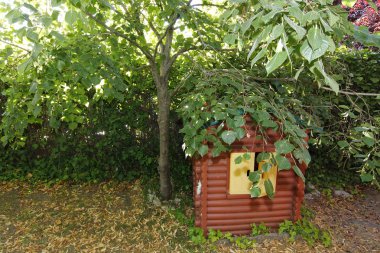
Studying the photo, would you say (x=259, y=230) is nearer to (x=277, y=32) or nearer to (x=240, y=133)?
(x=240, y=133)

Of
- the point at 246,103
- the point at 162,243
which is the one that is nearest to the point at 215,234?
the point at 162,243

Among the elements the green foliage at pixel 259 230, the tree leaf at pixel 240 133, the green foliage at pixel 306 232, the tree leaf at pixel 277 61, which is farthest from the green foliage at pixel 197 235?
the tree leaf at pixel 277 61

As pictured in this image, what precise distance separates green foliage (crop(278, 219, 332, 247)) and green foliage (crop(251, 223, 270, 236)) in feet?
0.55

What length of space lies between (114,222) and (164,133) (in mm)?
1325

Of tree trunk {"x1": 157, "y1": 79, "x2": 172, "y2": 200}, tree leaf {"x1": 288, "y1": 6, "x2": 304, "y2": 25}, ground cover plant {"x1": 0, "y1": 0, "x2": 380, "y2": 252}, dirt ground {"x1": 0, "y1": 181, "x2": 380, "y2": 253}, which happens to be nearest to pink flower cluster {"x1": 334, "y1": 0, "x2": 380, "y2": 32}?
ground cover plant {"x1": 0, "y1": 0, "x2": 380, "y2": 252}

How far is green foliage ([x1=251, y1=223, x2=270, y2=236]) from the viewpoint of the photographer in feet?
11.9

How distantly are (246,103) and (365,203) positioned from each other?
A: 132 inches

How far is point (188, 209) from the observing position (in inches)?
165

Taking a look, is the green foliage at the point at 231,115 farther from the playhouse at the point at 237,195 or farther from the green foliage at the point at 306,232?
the green foliage at the point at 306,232

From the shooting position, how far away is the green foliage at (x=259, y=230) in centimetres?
362

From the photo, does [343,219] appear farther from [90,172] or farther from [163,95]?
[90,172]

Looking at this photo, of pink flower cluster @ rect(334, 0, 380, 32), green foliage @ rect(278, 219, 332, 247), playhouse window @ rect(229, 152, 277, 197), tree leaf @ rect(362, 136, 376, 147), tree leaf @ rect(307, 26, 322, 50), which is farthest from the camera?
pink flower cluster @ rect(334, 0, 380, 32)

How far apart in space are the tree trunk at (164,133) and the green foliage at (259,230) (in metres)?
1.31

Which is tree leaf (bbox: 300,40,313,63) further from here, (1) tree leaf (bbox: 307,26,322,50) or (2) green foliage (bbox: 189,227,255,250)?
(2) green foliage (bbox: 189,227,255,250)
